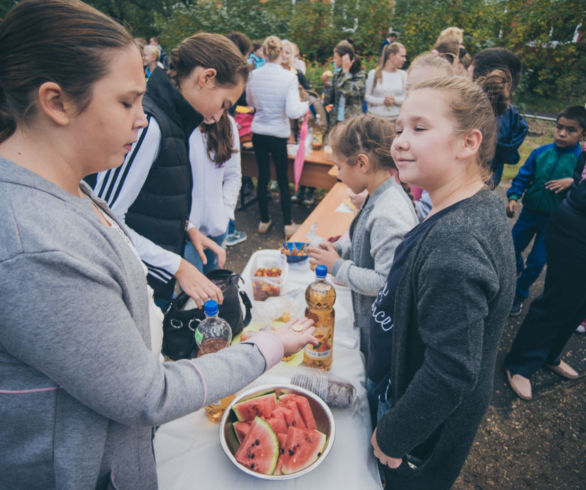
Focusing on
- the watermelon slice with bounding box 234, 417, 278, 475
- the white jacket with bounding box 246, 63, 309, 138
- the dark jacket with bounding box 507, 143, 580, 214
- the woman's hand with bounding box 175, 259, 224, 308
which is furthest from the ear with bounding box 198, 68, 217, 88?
the dark jacket with bounding box 507, 143, 580, 214

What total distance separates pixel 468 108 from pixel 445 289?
1.88 ft

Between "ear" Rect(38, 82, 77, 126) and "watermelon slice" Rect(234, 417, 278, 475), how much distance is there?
3.32 feet

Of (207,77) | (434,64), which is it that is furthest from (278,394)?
(434,64)

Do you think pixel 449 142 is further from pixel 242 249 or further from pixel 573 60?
pixel 573 60

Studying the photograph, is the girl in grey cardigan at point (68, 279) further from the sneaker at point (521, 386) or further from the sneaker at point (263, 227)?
the sneaker at point (263, 227)

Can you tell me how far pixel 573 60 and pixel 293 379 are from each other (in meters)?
15.5

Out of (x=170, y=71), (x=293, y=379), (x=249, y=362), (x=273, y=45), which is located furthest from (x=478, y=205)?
(x=273, y=45)

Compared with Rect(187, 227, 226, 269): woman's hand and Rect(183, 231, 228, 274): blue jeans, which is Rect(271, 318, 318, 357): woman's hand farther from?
Rect(183, 231, 228, 274): blue jeans

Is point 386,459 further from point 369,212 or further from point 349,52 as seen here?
point 349,52

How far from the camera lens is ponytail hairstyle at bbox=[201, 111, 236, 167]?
2.23 metres

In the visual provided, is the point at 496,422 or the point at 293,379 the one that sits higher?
the point at 293,379

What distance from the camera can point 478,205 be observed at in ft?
3.28

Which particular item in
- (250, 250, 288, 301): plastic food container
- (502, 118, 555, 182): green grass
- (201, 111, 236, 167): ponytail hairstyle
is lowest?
(502, 118, 555, 182): green grass

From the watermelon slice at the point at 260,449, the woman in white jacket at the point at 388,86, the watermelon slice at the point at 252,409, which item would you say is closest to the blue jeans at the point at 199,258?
the watermelon slice at the point at 252,409
